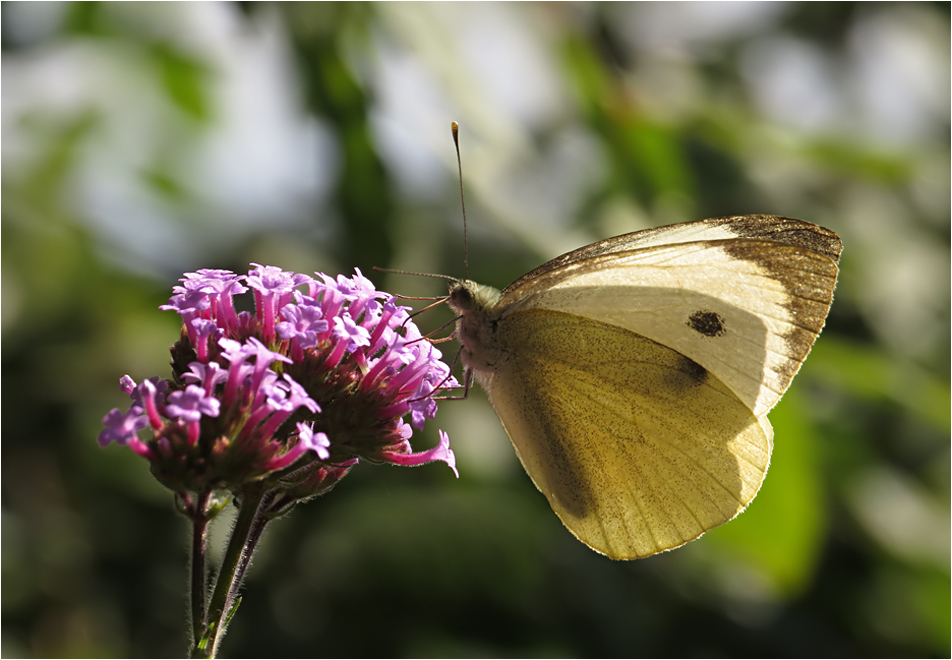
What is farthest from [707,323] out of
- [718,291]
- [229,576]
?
[229,576]

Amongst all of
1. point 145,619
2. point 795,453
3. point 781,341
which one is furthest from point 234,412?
point 145,619

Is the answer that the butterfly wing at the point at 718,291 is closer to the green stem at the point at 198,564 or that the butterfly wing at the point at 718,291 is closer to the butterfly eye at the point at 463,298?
the butterfly eye at the point at 463,298

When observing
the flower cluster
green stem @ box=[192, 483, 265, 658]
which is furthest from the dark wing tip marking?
green stem @ box=[192, 483, 265, 658]

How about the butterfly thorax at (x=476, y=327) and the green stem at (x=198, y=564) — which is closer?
the green stem at (x=198, y=564)

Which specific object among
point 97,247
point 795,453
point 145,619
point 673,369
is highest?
point 673,369

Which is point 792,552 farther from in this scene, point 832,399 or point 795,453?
point 832,399

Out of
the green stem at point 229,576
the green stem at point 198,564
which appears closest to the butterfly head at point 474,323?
the green stem at point 229,576

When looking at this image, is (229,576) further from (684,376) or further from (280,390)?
(684,376)
